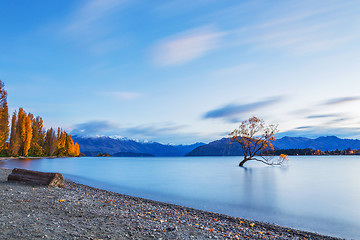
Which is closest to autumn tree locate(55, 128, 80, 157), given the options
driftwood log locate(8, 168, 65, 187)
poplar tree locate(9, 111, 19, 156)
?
poplar tree locate(9, 111, 19, 156)

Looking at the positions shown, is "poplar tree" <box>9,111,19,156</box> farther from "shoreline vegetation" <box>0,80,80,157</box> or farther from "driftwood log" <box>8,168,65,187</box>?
"driftwood log" <box>8,168,65,187</box>

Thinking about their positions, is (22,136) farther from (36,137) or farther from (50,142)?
(50,142)

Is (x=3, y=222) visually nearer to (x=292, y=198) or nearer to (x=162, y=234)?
(x=162, y=234)

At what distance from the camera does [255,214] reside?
51.0ft

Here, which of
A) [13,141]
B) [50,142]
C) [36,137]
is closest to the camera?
[13,141]

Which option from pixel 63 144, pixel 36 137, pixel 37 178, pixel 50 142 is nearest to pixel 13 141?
pixel 36 137

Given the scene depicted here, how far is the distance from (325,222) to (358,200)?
11.6m

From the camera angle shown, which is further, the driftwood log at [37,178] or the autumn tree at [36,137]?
the autumn tree at [36,137]

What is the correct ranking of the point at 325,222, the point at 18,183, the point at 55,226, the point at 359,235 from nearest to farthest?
the point at 55,226 < the point at 359,235 < the point at 325,222 < the point at 18,183

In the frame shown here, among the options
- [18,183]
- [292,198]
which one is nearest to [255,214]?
[292,198]

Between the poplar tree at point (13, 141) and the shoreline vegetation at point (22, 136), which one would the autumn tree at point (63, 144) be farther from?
the poplar tree at point (13, 141)

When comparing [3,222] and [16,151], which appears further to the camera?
[16,151]

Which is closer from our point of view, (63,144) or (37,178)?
(37,178)

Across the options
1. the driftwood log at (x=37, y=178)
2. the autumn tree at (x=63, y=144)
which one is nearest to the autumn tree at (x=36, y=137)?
the autumn tree at (x=63, y=144)
